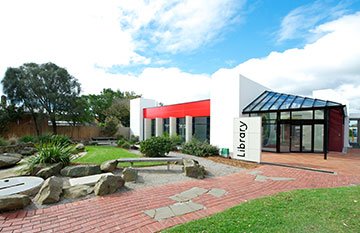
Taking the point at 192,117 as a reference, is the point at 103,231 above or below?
below

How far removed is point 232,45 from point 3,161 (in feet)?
40.4

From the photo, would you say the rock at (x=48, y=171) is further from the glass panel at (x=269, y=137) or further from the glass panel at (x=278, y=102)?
the glass panel at (x=269, y=137)

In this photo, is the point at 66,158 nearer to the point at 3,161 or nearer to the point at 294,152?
the point at 3,161

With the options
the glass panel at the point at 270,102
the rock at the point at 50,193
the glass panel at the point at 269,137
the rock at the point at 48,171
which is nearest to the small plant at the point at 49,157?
the rock at the point at 48,171

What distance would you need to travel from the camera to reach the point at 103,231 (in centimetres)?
323

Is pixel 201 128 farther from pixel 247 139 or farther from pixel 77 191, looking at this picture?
pixel 77 191

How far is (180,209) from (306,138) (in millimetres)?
13251

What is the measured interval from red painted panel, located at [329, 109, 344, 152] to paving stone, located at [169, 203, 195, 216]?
632 inches

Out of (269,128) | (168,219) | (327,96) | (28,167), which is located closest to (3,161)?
(28,167)

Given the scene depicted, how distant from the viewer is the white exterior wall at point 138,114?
76.4 feet

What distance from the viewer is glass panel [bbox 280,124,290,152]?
1359 centimetres

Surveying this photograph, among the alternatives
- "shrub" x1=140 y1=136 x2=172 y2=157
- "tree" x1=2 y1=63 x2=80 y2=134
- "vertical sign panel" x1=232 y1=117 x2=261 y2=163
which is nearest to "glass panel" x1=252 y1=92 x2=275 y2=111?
"vertical sign panel" x1=232 y1=117 x2=261 y2=163

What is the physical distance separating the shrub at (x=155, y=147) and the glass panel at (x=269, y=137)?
751 centimetres

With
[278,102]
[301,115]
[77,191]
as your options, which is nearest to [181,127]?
[278,102]
